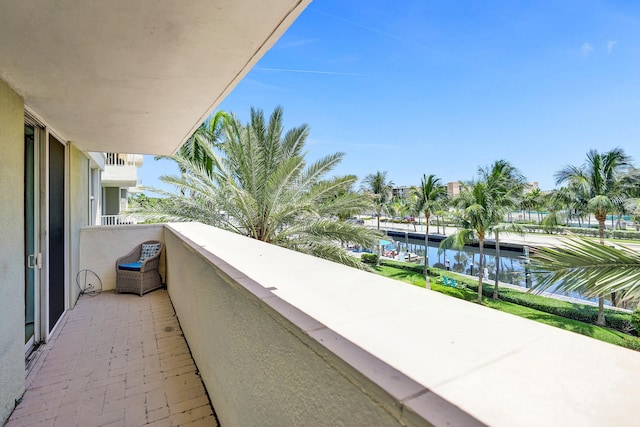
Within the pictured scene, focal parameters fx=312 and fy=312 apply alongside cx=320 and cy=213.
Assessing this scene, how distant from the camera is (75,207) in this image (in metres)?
5.68

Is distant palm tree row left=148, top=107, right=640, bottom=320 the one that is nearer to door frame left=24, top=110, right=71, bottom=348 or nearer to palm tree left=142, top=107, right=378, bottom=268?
palm tree left=142, top=107, right=378, bottom=268

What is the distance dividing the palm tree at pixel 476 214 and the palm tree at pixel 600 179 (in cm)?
394

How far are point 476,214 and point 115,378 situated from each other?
2082cm

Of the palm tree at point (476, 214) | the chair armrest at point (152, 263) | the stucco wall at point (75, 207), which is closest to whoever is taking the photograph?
the stucco wall at point (75, 207)

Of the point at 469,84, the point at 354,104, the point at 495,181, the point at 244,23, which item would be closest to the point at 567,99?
the point at 469,84

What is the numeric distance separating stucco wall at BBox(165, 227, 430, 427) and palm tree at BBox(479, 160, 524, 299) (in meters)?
21.1

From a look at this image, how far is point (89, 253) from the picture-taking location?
6.52 metres

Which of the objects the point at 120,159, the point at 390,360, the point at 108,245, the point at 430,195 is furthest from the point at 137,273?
the point at 430,195

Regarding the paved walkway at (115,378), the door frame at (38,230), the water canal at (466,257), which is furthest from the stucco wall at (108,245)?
the water canal at (466,257)

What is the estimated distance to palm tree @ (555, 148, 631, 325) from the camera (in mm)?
15742

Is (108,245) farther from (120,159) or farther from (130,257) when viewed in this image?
(120,159)

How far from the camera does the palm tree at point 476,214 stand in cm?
1989

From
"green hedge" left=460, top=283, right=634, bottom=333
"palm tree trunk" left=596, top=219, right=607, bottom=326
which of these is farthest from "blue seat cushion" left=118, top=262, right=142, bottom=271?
"palm tree trunk" left=596, top=219, right=607, bottom=326

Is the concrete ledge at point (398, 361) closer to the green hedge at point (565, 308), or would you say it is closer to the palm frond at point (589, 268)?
the palm frond at point (589, 268)
